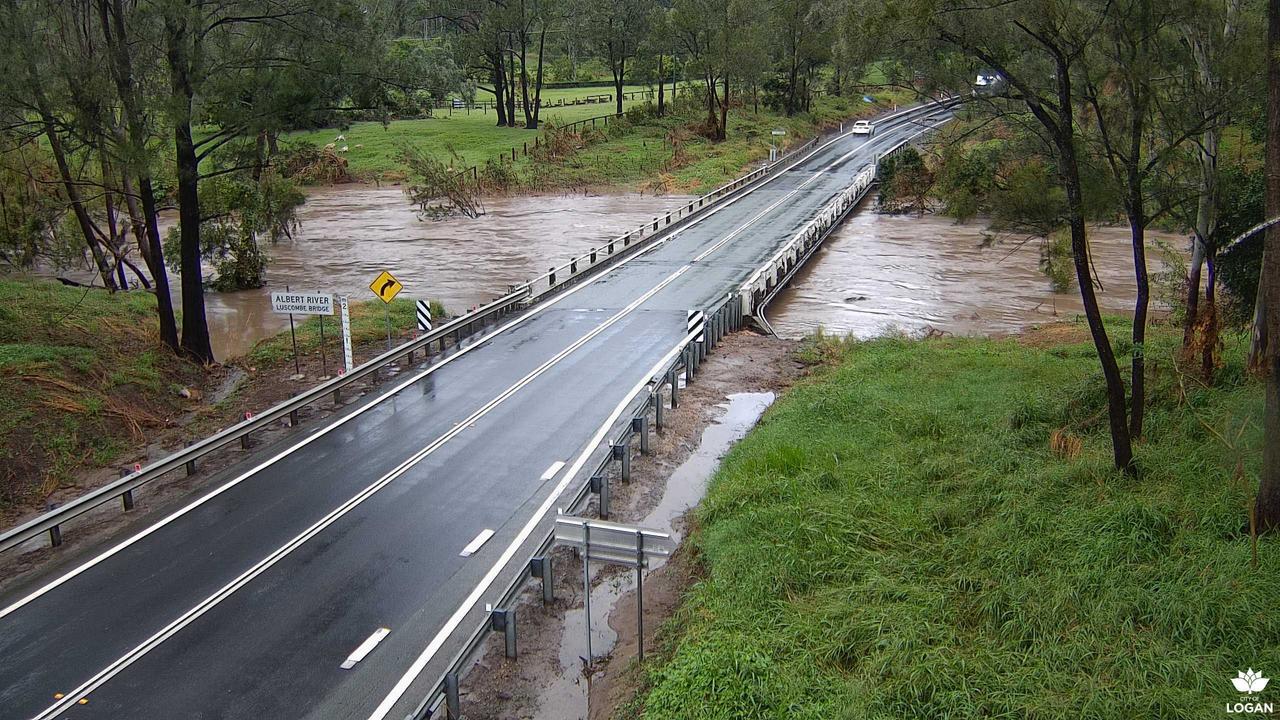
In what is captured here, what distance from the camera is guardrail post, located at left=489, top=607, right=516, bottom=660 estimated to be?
10953mm

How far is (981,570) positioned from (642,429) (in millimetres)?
A: 7298

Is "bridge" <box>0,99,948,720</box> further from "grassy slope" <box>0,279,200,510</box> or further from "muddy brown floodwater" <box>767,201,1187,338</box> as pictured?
"muddy brown floodwater" <box>767,201,1187,338</box>

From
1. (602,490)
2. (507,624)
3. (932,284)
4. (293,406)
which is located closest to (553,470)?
(602,490)

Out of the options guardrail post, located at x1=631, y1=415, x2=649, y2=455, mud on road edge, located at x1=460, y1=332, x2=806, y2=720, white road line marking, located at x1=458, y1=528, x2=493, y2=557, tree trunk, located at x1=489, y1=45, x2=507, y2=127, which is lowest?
mud on road edge, located at x1=460, y1=332, x2=806, y2=720

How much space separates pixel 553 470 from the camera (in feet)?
53.1

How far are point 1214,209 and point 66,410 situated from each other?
20911 millimetres

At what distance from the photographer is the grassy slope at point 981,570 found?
9016mm

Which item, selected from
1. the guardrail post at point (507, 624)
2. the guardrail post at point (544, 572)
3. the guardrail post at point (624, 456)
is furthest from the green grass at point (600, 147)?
the guardrail post at point (507, 624)

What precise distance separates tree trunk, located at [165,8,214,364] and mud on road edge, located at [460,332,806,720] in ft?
39.1

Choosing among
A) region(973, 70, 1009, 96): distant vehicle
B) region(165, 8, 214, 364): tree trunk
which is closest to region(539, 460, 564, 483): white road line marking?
region(973, 70, 1009, 96): distant vehicle

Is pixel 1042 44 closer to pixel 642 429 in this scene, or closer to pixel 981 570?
pixel 981 570

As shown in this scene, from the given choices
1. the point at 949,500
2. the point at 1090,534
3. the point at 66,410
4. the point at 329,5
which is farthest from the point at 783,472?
the point at 329,5

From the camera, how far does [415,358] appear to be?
23.2 m

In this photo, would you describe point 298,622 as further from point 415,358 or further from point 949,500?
point 415,358
